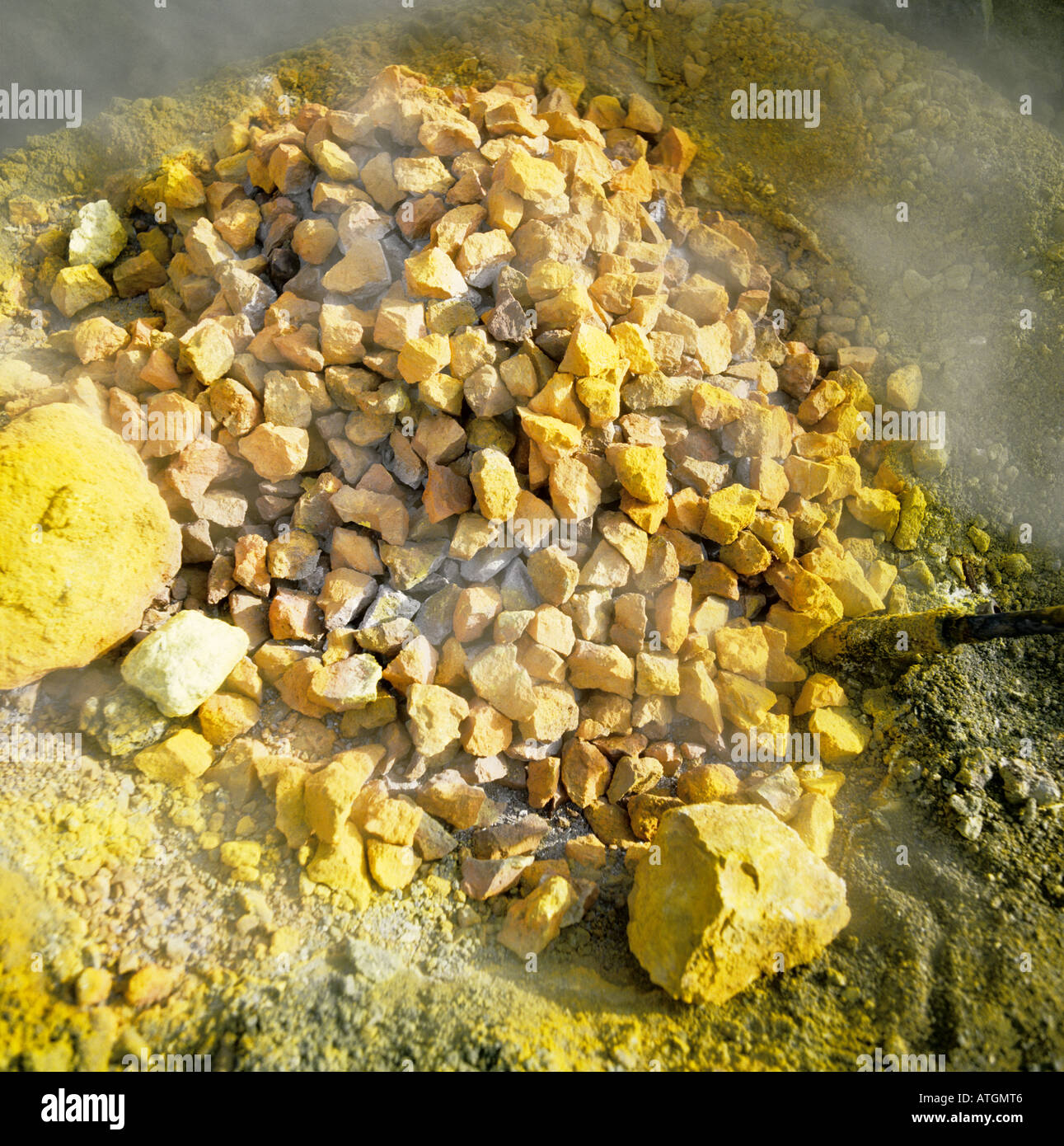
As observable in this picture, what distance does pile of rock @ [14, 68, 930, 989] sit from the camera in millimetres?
2316

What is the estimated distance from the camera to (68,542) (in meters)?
2.25

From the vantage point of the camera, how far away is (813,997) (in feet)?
6.20

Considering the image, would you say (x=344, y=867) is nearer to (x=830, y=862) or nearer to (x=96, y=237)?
(x=830, y=862)

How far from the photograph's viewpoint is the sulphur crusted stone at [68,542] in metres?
2.19

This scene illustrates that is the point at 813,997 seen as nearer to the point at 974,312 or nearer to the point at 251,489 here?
the point at 251,489

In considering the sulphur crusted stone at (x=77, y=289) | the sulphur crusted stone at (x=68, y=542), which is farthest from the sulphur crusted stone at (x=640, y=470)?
the sulphur crusted stone at (x=77, y=289)

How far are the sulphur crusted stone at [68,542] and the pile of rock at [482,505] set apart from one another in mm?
155

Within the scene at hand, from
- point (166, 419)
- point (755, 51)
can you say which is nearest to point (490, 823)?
point (166, 419)

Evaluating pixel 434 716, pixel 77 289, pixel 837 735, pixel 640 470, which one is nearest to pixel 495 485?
pixel 640 470

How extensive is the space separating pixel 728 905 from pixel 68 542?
209 centimetres

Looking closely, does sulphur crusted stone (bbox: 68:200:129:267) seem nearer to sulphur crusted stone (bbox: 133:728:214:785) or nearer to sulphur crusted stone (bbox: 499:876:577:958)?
sulphur crusted stone (bbox: 133:728:214:785)

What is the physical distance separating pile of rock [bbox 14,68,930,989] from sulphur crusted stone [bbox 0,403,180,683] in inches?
6.1

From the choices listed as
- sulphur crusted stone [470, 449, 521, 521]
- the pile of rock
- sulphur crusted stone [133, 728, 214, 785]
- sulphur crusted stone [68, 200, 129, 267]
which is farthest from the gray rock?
sulphur crusted stone [68, 200, 129, 267]

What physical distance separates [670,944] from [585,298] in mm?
2009
